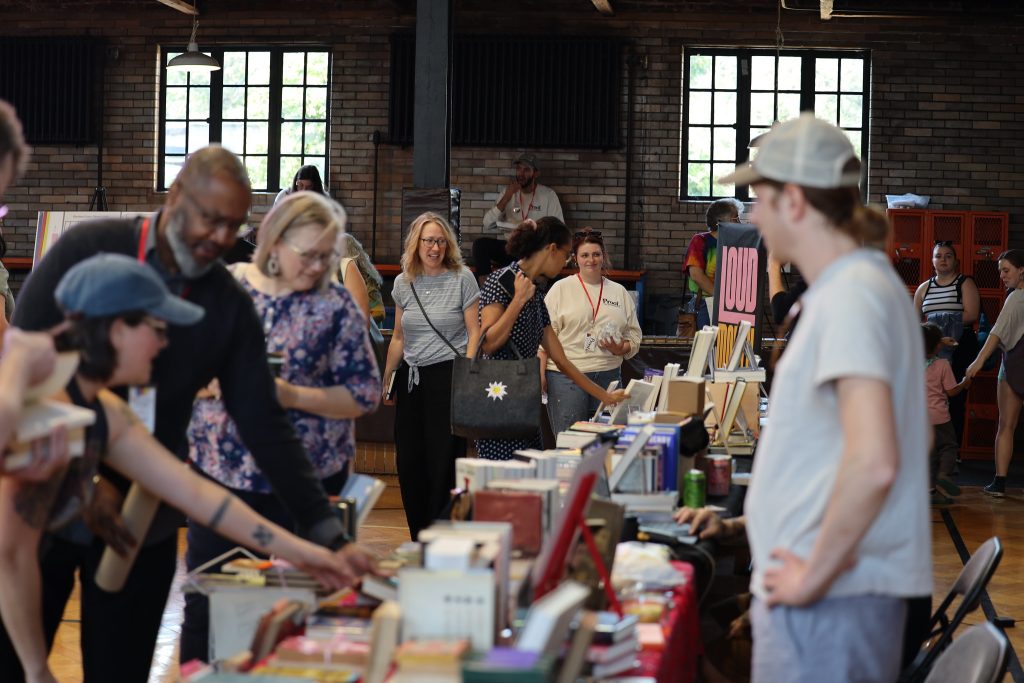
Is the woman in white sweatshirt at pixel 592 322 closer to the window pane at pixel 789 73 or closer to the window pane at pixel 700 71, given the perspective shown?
the window pane at pixel 700 71

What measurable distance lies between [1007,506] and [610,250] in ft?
17.5

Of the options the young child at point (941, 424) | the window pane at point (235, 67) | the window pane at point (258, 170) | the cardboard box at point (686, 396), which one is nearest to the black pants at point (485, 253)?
the window pane at point (258, 170)

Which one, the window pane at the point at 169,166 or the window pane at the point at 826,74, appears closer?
the window pane at the point at 826,74

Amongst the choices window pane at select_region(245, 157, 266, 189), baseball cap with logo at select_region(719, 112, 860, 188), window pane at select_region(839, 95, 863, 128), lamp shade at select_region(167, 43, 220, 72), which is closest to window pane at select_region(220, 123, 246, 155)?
window pane at select_region(245, 157, 266, 189)

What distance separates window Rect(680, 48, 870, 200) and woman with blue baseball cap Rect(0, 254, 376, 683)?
10.7 m

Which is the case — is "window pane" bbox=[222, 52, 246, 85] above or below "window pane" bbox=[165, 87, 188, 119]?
above

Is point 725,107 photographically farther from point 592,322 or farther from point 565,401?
point 565,401

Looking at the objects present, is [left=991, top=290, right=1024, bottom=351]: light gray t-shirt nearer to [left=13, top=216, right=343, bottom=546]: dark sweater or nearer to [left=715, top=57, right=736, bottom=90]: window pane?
[left=715, top=57, right=736, bottom=90]: window pane

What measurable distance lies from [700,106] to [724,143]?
0.45 meters

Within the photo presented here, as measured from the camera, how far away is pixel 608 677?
197 centimetres

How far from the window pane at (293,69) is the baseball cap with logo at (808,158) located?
11.7 m

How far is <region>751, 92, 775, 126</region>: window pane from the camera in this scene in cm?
1251

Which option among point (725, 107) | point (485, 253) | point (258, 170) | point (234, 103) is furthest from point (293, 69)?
point (725, 107)

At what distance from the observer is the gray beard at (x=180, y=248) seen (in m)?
2.38
